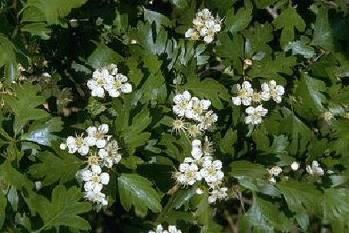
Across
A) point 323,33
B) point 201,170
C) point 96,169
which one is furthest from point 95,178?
point 323,33

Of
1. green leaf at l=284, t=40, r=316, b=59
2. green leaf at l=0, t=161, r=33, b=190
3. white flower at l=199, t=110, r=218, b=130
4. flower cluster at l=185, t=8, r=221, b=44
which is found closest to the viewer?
green leaf at l=0, t=161, r=33, b=190

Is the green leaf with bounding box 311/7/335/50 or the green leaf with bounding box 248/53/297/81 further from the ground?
the green leaf with bounding box 311/7/335/50

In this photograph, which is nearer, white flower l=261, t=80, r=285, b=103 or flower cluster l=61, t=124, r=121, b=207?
flower cluster l=61, t=124, r=121, b=207

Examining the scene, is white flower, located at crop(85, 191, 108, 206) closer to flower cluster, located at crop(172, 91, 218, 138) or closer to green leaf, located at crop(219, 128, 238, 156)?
flower cluster, located at crop(172, 91, 218, 138)

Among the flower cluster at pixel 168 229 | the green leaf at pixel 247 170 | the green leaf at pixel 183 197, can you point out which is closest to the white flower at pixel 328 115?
the green leaf at pixel 247 170

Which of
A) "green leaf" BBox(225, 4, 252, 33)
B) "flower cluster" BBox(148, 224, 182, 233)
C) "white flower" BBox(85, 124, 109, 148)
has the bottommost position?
"flower cluster" BBox(148, 224, 182, 233)

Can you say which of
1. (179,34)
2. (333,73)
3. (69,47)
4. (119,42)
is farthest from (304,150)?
(69,47)

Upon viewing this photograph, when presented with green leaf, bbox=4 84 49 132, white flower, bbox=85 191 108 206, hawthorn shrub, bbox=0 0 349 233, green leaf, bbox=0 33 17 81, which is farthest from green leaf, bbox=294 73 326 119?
green leaf, bbox=0 33 17 81

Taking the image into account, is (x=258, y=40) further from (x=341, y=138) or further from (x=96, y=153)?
(x=96, y=153)
